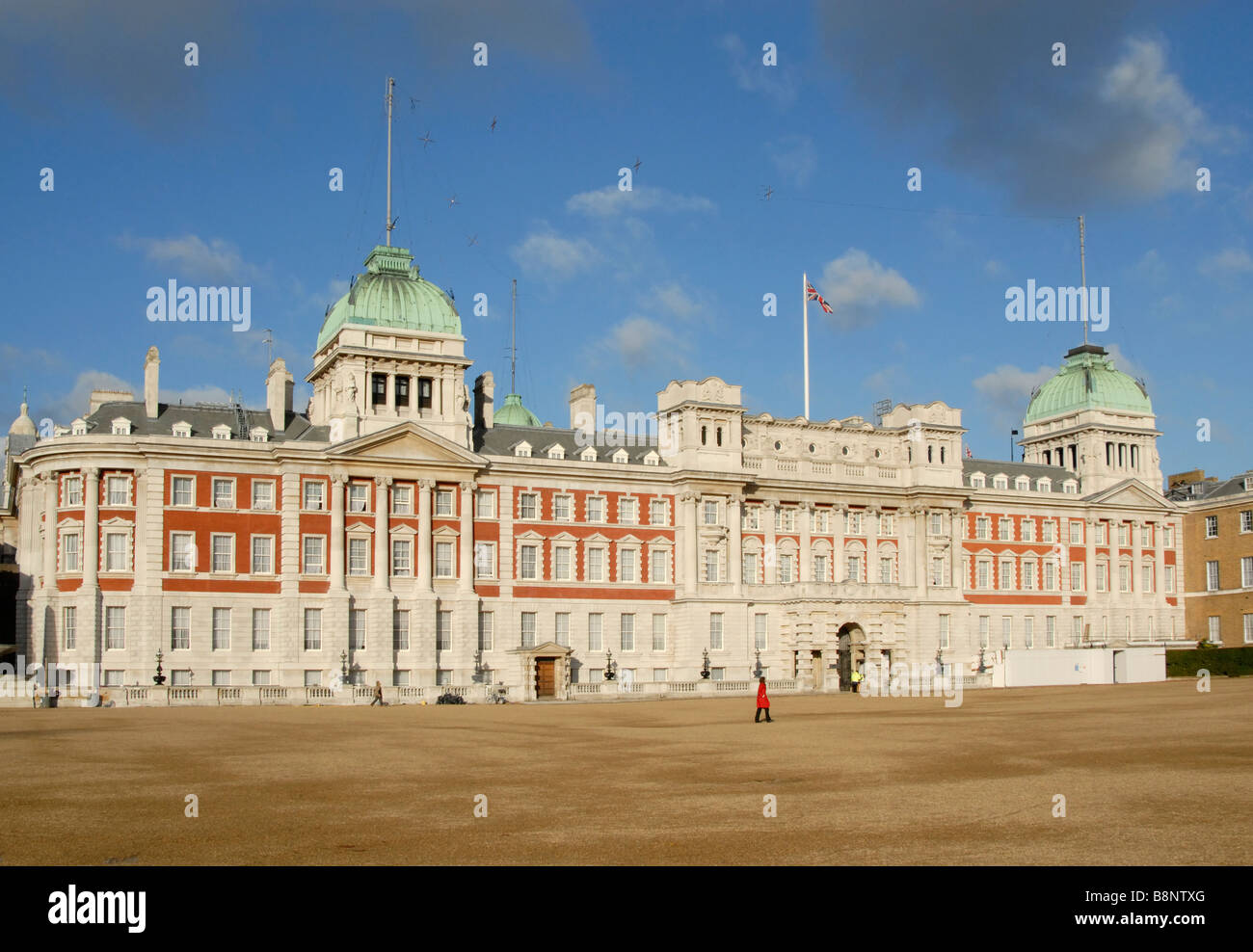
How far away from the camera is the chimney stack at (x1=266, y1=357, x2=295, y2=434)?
7962cm

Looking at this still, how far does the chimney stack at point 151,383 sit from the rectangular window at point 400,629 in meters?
18.0

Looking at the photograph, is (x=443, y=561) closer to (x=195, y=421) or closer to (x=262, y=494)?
(x=262, y=494)

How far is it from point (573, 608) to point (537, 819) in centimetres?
5905

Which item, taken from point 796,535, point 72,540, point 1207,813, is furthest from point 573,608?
point 1207,813

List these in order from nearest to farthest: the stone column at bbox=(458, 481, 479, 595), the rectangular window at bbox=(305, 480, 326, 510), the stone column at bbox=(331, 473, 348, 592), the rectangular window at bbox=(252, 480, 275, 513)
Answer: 1. the stone column at bbox=(331, 473, 348, 592)
2. the rectangular window at bbox=(252, 480, 275, 513)
3. the rectangular window at bbox=(305, 480, 326, 510)
4. the stone column at bbox=(458, 481, 479, 595)

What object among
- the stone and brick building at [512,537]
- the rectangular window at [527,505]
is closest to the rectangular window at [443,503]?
the stone and brick building at [512,537]

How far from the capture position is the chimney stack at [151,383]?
247 ft

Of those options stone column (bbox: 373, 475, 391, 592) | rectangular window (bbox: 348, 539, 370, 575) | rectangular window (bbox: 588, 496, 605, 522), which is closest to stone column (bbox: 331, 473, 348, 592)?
rectangular window (bbox: 348, 539, 370, 575)

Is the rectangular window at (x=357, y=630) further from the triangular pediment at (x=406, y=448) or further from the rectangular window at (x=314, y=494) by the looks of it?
the triangular pediment at (x=406, y=448)

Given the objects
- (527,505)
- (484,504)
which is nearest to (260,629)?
(484,504)

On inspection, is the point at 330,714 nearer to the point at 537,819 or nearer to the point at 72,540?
the point at 72,540

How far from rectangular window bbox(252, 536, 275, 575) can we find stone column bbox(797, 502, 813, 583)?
35.4 m

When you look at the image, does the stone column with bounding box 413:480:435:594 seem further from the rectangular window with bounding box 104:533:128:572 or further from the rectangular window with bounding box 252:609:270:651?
the rectangular window with bounding box 104:533:128:572

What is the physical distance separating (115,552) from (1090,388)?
242ft
